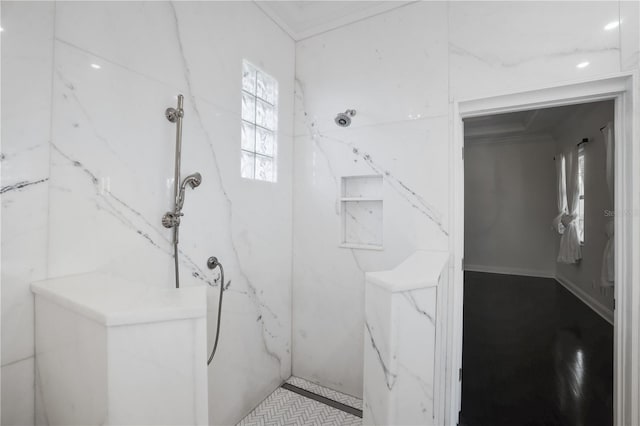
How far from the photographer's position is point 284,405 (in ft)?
6.98

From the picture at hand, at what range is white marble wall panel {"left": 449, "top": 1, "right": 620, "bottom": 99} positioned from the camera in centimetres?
153

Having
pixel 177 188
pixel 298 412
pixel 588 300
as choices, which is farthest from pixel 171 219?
pixel 588 300

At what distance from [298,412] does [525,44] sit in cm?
276

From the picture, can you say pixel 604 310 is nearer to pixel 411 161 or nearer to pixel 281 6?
pixel 411 161

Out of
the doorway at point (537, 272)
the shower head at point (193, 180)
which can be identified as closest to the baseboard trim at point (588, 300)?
the doorway at point (537, 272)

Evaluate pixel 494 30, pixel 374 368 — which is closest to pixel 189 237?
pixel 374 368

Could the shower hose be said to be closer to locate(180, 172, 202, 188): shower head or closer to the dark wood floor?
locate(180, 172, 202, 188): shower head

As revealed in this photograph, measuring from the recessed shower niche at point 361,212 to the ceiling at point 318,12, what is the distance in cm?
120

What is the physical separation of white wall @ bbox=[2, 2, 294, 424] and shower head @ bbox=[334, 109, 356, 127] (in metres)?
0.46

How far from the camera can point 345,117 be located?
2.17 metres

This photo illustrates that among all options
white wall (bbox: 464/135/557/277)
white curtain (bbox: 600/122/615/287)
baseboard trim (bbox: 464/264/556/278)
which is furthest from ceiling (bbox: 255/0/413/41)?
baseboard trim (bbox: 464/264/556/278)

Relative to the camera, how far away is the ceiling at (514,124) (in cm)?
461

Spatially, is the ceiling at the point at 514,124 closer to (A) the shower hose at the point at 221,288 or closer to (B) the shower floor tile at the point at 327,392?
(B) the shower floor tile at the point at 327,392

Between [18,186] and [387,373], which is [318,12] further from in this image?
[387,373]
